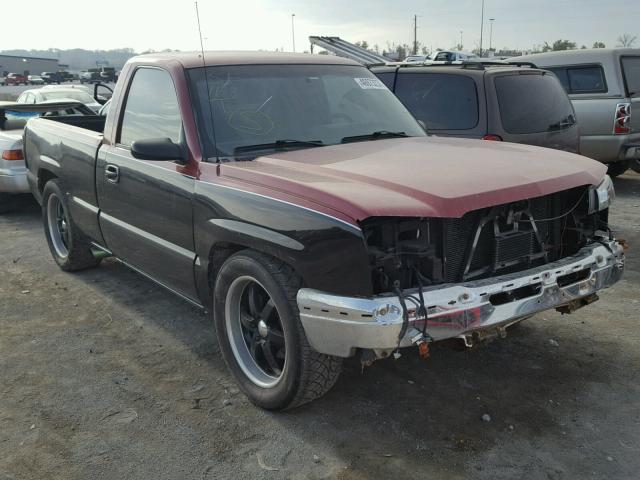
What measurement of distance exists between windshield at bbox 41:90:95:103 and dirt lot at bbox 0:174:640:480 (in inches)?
404

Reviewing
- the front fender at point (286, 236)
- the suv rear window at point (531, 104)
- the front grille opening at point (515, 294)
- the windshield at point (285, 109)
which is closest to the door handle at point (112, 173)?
the windshield at point (285, 109)

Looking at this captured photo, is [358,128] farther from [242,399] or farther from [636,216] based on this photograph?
[636,216]

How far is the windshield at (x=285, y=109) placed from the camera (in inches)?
151

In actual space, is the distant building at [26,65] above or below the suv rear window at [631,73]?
below

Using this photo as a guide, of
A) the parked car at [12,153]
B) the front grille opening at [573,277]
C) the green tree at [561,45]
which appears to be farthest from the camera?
the green tree at [561,45]

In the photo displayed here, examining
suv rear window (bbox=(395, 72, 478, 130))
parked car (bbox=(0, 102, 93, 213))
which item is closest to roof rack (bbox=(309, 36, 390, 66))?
parked car (bbox=(0, 102, 93, 213))

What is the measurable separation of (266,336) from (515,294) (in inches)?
52.1

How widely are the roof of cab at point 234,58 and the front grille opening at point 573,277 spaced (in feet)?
7.45

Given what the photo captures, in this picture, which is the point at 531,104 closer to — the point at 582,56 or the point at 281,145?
the point at 281,145

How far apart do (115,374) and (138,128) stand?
67.9 inches

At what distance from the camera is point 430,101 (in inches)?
262

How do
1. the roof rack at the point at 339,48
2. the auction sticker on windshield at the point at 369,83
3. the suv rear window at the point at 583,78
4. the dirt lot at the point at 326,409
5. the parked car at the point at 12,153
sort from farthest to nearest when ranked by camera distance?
1. the roof rack at the point at 339,48
2. the suv rear window at the point at 583,78
3. the parked car at the point at 12,153
4. the auction sticker on windshield at the point at 369,83
5. the dirt lot at the point at 326,409

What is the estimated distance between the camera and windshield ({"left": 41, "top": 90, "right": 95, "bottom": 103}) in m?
13.8

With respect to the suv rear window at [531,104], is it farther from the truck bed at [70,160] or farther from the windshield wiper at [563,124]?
the truck bed at [70,160]
